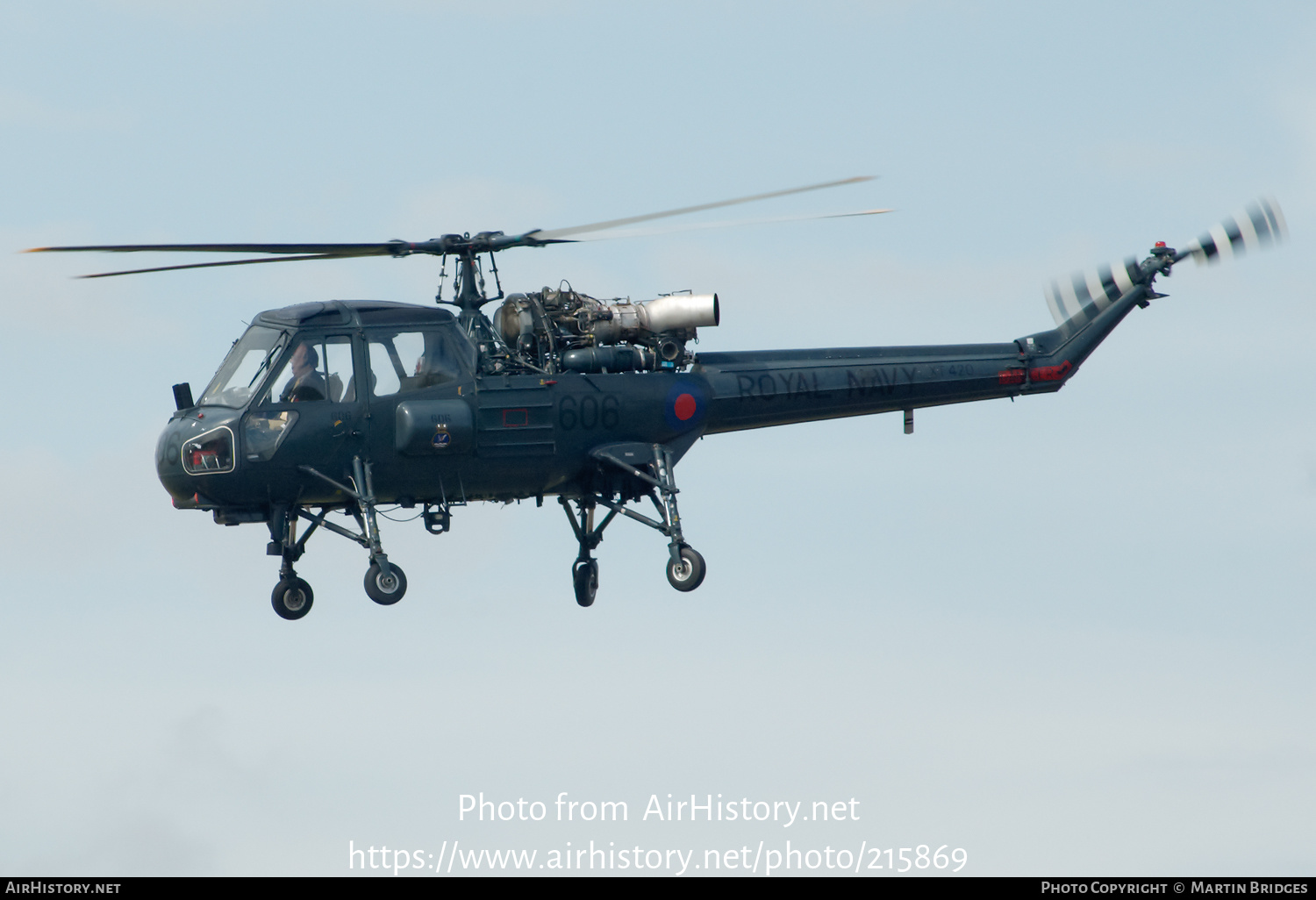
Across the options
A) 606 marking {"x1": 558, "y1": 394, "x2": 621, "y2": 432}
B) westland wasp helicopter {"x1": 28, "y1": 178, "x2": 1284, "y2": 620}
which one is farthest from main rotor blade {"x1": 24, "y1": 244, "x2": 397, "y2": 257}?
606 marking {"x1": 558, "y1": 394, "x2": 621, "y2": 432}

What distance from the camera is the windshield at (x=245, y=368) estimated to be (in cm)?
2552

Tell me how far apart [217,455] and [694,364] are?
7.79 meters

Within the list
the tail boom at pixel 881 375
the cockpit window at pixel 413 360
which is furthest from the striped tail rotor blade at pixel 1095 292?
the cockpit window at pixel 413 360

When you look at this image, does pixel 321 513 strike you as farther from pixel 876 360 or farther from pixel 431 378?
pixel 876 360

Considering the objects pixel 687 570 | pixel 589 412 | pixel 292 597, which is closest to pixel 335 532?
pixel 292 597

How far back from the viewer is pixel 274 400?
83.3 feet

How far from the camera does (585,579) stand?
95.4 feet

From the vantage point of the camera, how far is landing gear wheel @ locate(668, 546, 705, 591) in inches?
1067

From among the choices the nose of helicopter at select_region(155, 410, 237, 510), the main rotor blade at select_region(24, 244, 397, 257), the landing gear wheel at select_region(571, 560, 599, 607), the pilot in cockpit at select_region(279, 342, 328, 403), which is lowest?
the landing gear wheel at select_region(571, 560, 599, 607)

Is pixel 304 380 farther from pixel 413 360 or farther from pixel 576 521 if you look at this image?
pixel 576 521

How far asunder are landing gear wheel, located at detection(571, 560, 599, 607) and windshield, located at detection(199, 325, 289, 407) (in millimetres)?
6375

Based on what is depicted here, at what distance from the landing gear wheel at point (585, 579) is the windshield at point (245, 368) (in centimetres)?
638

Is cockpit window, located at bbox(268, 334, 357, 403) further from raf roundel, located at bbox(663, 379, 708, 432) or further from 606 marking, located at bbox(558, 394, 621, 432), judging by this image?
raf roundel, located at bbox(663, 379, 708, 432)

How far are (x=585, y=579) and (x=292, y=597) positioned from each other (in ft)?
16.3
